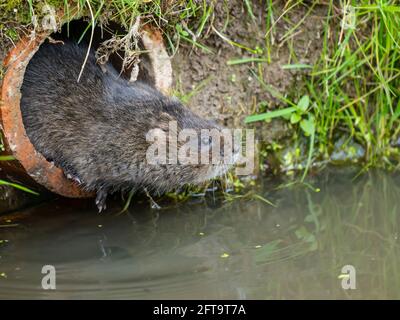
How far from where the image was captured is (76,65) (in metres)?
4.27

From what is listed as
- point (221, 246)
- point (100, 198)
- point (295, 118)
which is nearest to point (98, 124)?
point (100, 198)

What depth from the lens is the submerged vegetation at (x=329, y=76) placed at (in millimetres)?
4547

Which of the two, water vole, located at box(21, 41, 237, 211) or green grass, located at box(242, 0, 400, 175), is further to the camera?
green grass, located at box(242, 0, 400, 175)

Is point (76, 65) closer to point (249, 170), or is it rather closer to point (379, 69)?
point (249, 170)

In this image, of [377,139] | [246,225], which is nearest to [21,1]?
[246,225]

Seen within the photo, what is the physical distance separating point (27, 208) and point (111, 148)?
662 mm

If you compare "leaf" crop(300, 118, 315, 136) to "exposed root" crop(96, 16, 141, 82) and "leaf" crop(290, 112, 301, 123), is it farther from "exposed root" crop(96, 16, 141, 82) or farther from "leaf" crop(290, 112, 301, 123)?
"exposed root" crop(96, 16, 141, 82)

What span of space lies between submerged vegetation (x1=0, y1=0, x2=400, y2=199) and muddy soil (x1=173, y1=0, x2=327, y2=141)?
1 cm

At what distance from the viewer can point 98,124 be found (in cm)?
414

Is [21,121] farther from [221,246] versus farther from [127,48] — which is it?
[221,246]

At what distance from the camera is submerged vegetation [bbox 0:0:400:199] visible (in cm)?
455

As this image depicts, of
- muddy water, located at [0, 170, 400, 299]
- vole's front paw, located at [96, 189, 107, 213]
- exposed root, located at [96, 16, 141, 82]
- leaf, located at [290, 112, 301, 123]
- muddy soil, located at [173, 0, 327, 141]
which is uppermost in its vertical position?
muddy soil, located at [173, 0, 327, 141]

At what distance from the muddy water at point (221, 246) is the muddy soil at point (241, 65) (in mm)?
552

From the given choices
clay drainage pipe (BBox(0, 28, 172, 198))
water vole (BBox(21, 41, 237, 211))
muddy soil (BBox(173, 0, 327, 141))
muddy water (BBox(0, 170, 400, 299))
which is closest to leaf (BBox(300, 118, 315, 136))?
muddy soil (BBox(173, 0, 327, 141))
